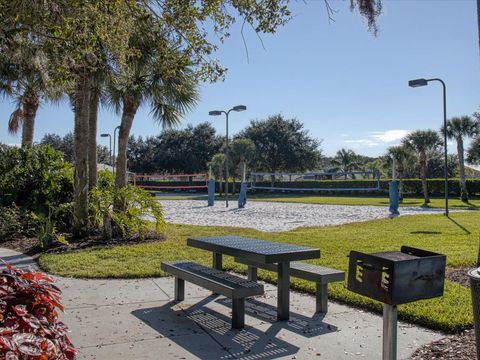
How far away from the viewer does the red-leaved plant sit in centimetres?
219

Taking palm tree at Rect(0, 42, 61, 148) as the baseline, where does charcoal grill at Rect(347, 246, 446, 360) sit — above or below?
below

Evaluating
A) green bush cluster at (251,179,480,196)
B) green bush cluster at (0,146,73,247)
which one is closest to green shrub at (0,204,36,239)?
green bush cluster at (0,146,73,247)

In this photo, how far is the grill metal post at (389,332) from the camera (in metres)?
3.22

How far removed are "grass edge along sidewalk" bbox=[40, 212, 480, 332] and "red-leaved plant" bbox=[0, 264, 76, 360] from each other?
3625 mm

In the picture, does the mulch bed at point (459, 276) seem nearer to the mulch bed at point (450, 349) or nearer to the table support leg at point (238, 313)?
the mulch bed at point (450, 349)

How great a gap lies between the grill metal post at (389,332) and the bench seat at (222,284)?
60.2 inches

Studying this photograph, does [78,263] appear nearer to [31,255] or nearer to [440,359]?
[31,255]

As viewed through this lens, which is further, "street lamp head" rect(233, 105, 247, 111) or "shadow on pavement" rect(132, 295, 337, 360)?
"street lamp head" rect(233, 105, 247, 111)

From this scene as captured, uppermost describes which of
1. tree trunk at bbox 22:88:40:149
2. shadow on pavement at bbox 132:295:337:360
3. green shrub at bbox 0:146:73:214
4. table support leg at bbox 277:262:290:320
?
tree trunk at bbox 22:88:40:149

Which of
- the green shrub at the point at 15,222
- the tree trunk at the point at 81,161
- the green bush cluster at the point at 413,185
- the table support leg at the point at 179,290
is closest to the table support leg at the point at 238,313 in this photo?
the table support leg at the point at 179,290

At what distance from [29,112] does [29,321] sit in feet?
57.6

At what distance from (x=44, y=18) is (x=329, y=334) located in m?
5.07

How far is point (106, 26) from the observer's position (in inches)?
247

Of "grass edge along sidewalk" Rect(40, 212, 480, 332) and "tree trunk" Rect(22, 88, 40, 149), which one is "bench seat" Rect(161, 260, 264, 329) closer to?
"grass edge along sidewalk" Rect(40, 212, 480, 332)
